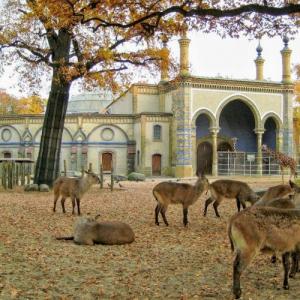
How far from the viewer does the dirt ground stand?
6.67 m

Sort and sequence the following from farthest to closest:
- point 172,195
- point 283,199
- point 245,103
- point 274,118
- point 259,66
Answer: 1. point 259,66
2. point 274,118
3. point 245,103
4. point 172,195
5. point 283,199

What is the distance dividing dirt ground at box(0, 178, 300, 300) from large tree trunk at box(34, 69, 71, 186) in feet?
37.0

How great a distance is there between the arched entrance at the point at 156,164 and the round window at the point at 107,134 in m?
4.52

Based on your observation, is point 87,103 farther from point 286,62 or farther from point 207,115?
point 286,62

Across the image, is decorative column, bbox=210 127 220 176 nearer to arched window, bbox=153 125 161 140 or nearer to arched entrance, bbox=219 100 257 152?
arched entrance, bbox=219 100 257 152

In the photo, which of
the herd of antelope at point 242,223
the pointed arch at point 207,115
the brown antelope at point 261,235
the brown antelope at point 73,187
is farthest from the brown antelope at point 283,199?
the pointed arch at point 207,115

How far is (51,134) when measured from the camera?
24656mm

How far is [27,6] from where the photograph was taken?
2375 cm

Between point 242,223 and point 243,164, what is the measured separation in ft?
146

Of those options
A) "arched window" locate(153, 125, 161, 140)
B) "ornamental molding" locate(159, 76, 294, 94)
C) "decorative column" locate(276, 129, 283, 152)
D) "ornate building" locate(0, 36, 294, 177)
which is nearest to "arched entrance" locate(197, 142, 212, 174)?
"ornate building" locate(0, 36, 294, 177)

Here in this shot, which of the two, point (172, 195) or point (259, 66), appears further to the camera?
point (259, 66)

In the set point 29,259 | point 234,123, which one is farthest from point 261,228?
point 234,123

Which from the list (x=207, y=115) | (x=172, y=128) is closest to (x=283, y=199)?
(x=172, y=128)

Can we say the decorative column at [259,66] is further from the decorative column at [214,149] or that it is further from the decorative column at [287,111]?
the decorative column at [214,149]
